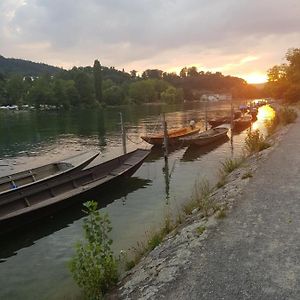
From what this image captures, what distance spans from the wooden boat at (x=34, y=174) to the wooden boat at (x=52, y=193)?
48cm

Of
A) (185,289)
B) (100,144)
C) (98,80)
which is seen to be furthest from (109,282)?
(98,80)


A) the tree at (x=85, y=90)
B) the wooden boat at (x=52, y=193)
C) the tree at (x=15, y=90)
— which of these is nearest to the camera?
the wooden boat at (x=52, y=193)

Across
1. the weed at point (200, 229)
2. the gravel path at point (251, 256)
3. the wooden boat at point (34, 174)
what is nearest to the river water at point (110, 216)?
the wooden boat at point (34, 174)

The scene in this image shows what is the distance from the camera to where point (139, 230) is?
1289 cm

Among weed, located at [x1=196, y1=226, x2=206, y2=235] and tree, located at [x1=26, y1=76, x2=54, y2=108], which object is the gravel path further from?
tree, located at [x1=26, y1=76, x2=54, y2=108]

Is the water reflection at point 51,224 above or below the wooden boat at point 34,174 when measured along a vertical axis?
below

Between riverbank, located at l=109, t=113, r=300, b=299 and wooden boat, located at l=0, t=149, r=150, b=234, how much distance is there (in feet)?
18.6

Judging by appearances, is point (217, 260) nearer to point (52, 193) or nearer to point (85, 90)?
point (52, 193)

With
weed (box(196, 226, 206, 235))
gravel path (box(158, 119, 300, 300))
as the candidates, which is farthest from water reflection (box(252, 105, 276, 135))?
weed (box(196, 226, 206, 235))

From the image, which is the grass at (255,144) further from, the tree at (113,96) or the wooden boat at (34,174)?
the tree at (113,96)

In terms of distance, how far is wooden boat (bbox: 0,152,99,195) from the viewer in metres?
16.0

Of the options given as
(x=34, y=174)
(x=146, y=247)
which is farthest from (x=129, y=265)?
(x=34, y=174)

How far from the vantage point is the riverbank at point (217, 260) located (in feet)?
20.4

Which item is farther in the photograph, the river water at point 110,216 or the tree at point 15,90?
the tree at point 15,90
